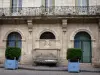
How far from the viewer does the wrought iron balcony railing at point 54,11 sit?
18.4 meters

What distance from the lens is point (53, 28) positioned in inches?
741

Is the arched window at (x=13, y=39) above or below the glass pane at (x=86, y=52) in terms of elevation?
above

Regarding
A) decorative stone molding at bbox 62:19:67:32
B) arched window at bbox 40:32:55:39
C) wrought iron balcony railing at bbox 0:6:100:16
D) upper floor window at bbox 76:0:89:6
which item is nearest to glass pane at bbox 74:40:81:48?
decorative stone molding at bbox 62:19:67:32

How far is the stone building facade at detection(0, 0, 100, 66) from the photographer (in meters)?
18.3

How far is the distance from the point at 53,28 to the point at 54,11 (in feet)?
4.70

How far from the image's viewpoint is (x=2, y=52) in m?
19.1

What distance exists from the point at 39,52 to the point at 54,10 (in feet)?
12.3

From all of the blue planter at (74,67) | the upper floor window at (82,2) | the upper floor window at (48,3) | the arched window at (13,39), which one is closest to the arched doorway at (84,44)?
the upper floor window at (82,2)

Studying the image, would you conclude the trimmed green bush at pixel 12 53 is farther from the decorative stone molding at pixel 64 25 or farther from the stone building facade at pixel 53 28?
the decorative stone molding at pixel 64 25

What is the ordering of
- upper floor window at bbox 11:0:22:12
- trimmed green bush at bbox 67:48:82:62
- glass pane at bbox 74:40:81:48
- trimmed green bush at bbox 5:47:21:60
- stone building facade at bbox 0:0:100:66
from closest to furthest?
trimmed green bush at bbox 67:48:82:62
trimmed green bush at bbox 5:47:21:60
stone building facade at bbox 0:0:100:66
glass pane at bbox 74:40:81:48
upper floor window at bbox 11:0:22:12

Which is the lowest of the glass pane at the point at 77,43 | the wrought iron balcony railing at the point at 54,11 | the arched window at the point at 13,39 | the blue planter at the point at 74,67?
the blue planter at the point at 74,67

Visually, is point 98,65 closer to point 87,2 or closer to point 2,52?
point 87,2

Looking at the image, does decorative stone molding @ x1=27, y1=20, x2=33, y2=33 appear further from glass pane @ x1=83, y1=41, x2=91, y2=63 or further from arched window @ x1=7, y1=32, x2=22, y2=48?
glass pane @ x1=83, y1=41, x2=91, y2=63

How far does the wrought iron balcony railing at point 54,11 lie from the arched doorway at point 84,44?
193 cm
